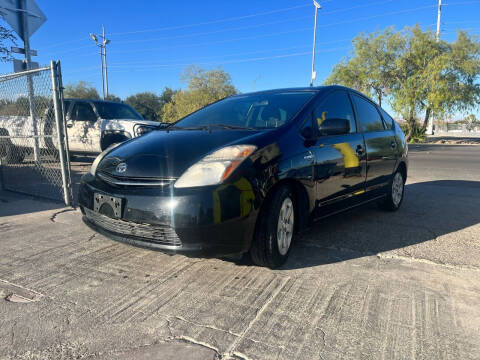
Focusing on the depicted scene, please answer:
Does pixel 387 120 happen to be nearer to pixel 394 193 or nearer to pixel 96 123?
pixel 394 193

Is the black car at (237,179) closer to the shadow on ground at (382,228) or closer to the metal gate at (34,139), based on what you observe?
the shadow on ground at (382,228)

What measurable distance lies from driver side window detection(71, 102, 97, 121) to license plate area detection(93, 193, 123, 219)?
6459mm

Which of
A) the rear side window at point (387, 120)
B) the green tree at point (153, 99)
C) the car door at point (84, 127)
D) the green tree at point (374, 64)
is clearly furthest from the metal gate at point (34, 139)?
the green tree at point (153, 99)

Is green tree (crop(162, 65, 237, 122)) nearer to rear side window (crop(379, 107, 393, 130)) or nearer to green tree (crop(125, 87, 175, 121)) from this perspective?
green tree (crop(125, 87, 175, 121))

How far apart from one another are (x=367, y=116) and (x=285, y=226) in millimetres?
2087

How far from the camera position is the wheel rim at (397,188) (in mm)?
4689

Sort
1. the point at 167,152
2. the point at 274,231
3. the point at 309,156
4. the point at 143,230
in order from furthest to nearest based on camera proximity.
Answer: the point at 309,156
the point at 167,152
the point at 274,231
the point at 143,230

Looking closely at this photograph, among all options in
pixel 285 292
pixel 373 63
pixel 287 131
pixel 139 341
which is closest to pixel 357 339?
pixel 285 292

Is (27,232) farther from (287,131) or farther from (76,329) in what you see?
(287,131)

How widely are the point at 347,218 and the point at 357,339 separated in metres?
2.60

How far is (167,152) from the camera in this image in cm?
272

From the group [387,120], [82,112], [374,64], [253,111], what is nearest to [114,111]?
[82,112]

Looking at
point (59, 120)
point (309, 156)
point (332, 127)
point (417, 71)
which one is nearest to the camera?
point (309, 156)

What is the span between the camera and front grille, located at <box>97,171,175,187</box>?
8.10 ft
